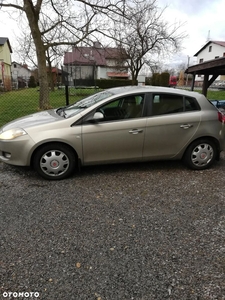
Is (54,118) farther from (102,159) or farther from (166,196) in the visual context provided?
(166,196)

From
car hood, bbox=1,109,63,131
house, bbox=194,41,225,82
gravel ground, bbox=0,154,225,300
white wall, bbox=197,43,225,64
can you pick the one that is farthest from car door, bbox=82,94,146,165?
white wall, bbox=197,43,225,64

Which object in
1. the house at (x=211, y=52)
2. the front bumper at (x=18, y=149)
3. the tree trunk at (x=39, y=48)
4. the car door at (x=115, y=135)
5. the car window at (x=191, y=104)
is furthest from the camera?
the house at (x=211, y=52)

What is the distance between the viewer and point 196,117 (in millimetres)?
3900

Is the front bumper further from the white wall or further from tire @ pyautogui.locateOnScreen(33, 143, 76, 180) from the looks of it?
the white wall

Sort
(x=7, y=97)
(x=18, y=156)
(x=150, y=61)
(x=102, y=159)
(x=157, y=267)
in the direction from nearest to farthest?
1. (x=157, y=267)
2. (x=18, y=156)
3. (x=102, y=159)
4. (x=7, y=97)
5. (x=150, y=61)

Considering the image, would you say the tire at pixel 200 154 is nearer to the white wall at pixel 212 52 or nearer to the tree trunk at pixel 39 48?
the tree trunk at pixel 39 48

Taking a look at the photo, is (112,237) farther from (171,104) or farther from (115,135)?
(171,104)

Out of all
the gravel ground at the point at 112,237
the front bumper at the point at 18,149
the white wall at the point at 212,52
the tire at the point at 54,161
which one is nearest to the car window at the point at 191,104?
the gravel ground at the point at 112,237

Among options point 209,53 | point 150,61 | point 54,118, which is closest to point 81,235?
point 54,118

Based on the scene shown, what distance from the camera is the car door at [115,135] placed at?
11.8ft

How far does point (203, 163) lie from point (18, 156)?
10.4ft

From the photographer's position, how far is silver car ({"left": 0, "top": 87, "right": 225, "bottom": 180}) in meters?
3.51

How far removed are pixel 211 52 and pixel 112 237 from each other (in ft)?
160

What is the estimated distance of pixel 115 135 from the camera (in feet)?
12.0
